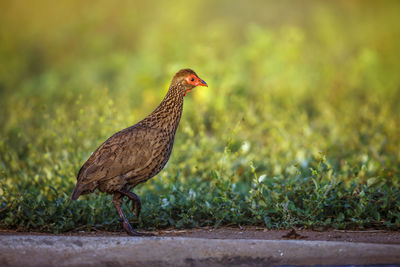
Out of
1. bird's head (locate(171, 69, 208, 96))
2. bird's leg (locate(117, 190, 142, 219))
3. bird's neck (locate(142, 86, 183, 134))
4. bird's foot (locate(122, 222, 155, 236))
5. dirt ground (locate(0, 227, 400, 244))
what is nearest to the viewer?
dirt ground (locate(0, 227, 400, 244))

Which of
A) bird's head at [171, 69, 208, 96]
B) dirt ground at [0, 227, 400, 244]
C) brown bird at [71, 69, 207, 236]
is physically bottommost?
dirt ground at [0, 227, 400, 244]

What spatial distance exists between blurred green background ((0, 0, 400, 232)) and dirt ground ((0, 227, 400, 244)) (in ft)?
0.31

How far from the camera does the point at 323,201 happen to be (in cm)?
485

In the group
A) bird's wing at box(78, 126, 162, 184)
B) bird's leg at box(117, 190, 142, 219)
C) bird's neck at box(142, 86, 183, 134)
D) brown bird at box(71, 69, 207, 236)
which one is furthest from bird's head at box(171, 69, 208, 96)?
bird's leg at box(117, 190, 142, 219)

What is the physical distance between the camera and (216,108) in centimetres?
840

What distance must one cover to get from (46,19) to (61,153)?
9.17 meters

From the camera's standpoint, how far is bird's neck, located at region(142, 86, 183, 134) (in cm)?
490

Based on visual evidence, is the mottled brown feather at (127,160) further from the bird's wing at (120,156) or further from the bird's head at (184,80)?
the bird's head at (184,80)

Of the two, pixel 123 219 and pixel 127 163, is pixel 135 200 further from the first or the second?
pixel 127 163

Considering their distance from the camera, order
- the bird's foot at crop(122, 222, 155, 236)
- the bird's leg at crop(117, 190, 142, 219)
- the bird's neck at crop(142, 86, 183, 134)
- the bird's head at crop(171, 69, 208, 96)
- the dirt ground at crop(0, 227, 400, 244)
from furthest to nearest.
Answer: the bird's head at crop(171, 69, 208, 96) → the bird's neck at crop(142, 86, 183, 134) → the bird's leg at crop(117, 190, 142, 219) → the bird's foot at crop(122, 222, 155, 236) → the dirt ground at crop(0, 227, 400, 244)

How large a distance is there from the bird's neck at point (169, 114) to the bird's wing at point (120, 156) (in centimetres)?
13

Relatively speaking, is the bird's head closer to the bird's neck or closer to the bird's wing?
the bird's neck

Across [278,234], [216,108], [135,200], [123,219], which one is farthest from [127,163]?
[216,108]

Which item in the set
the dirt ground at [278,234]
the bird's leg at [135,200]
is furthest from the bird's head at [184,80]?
the dirt ground at [278,234]
